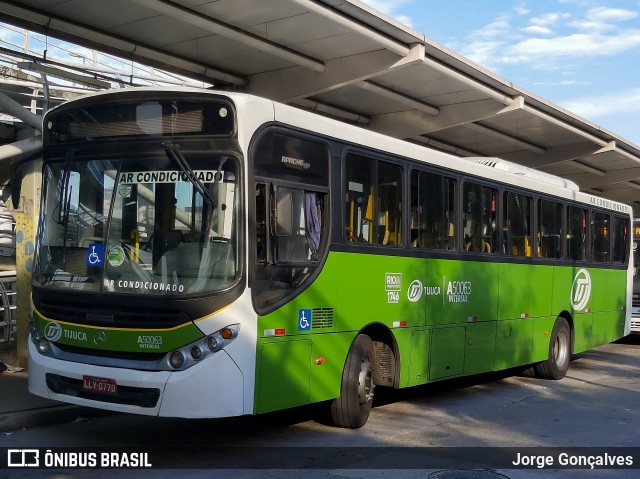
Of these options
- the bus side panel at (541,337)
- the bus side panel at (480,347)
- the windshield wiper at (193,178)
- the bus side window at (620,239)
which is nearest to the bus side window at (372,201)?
the windshield wiper at (193,178)

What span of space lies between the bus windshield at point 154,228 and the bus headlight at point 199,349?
417mm

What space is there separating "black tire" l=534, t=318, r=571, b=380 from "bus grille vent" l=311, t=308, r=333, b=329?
7.07m

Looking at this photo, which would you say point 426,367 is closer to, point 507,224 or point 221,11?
point 507,224

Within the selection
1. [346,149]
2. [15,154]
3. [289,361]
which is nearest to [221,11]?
[15,154]

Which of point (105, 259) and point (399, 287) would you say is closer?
point (105, 259)

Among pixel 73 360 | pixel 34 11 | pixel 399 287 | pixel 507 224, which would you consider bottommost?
pixel 73 360

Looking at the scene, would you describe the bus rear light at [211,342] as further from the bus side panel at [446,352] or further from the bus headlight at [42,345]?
the bus side panel at [446,352]

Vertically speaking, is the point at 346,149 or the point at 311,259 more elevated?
the point at 346,149

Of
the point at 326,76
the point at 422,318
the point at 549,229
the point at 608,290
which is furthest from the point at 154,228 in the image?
the point at 608,290

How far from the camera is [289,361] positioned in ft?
26.7

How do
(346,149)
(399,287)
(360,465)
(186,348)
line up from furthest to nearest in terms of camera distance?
1. (399,287)
2. (346,149)
3. (360,465)
4. (186,348)

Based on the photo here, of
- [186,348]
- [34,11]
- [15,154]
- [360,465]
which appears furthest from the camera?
[34,11]

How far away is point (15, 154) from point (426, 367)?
6265 millimetres

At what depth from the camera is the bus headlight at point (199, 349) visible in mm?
7391
